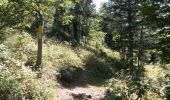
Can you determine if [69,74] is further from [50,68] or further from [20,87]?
[20,87]

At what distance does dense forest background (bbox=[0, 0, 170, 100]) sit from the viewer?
11.1 m

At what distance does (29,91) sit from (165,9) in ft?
19.8

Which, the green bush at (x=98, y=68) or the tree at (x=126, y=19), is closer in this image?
the green bush at (x=98, y=68)

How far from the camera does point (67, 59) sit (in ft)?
72.5

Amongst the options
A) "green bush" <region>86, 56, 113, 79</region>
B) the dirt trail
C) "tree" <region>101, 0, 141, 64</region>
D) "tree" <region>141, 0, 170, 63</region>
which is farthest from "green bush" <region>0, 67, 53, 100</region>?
"tree" <region>101, 0, 141, 64</region>

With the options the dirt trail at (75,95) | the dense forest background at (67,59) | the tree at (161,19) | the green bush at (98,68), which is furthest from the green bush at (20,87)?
the green bush at (98,68)

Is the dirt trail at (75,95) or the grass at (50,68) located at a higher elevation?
the grass at (50,68)

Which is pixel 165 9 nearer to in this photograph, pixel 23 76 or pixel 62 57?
pixel 23 76

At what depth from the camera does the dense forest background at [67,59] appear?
36.6 feet

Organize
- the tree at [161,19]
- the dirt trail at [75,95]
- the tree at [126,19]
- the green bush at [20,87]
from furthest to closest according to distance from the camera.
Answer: the tree at [126,19]
the dirt trail at [75,95]
the tree at [161,19]
the green bush at [20,87]

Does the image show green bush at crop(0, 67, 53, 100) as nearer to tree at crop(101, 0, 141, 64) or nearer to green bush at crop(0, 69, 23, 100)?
green bush at crop(0, 69, 23, 100)

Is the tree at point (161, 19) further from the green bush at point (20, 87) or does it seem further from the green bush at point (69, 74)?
the green bush at point (69, 74)

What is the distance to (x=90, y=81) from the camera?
21.0 meters

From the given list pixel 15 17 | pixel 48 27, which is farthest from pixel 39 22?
pixel 48 27
